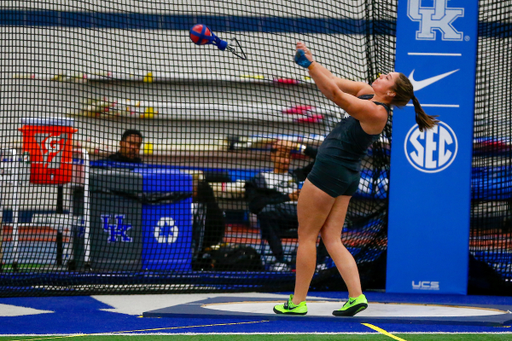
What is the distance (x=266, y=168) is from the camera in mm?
6727

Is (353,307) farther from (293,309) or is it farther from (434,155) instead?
(434,155)

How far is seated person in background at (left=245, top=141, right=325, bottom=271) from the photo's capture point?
616 cm

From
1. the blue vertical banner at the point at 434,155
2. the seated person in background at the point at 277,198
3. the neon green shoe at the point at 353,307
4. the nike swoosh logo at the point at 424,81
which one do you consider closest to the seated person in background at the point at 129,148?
the seated person in background at the point at 277,198

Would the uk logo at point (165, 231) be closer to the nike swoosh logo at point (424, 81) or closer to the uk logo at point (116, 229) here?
the uk logo at point (116, 229)

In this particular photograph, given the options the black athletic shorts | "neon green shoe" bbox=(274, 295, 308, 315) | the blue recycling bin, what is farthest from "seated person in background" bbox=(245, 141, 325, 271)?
the black athletic shorts

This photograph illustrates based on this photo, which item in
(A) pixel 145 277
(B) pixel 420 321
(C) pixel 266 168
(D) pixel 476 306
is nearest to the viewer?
(B) pixel 420 321

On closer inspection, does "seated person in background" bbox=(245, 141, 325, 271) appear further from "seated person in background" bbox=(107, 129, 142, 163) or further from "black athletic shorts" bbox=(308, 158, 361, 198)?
"black athletic shorts" bbox=(308, 158, 361, 198)

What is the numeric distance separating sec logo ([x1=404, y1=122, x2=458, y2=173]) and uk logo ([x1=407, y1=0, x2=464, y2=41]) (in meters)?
0.73

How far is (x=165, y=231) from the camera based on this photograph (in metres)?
6.20

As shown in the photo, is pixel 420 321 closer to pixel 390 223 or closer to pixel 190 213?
pixel 390 223

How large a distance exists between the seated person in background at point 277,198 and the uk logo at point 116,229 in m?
1.27

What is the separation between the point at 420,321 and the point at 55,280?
3.10 m

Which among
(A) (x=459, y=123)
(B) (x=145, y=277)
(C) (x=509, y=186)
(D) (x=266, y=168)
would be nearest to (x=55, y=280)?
(B) (x=145, y=277)

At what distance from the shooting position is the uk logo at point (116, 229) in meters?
6.14
